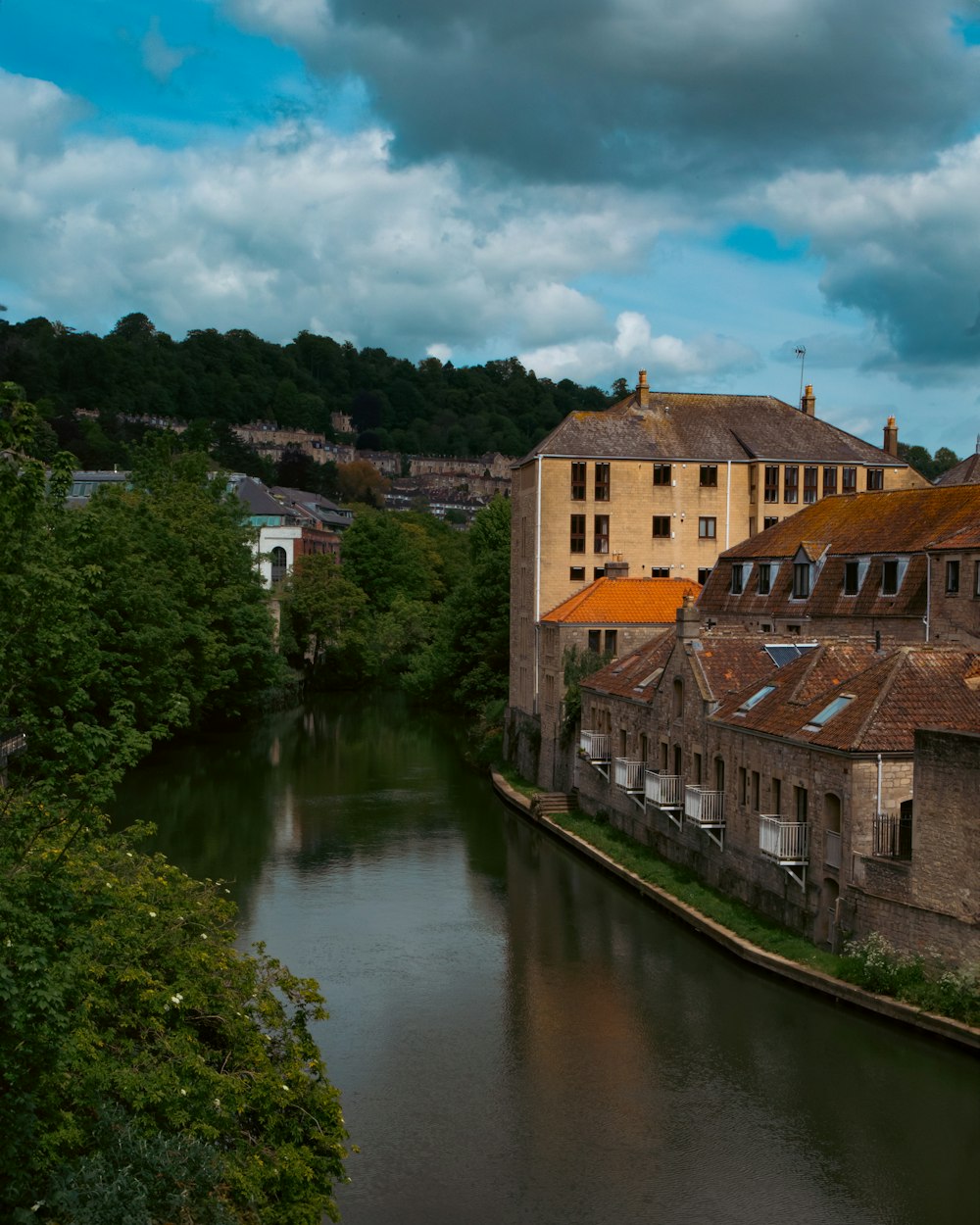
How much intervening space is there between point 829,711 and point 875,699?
146cm

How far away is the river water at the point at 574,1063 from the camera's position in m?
18.1

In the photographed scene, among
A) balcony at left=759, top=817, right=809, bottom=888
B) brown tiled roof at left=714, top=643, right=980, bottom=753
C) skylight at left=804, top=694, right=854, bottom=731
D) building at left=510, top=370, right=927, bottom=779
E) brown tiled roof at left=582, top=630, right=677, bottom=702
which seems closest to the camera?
brown tiled roof at left=714, top=643, right=980, bottom=753

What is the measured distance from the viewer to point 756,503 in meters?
56.5

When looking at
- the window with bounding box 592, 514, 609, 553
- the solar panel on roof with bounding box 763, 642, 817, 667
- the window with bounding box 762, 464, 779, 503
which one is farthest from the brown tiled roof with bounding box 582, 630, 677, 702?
the window with bounding box 762, 464, 779, 503

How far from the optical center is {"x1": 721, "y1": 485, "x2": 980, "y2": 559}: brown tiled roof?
37.2 m

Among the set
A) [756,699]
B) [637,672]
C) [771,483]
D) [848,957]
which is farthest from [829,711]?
[771,483]

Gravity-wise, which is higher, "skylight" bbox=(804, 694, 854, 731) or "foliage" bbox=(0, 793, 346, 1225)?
"skylight" bbox=(804, 694, 854, 731)

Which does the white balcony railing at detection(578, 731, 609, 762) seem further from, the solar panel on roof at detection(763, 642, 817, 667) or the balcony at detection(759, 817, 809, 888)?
the balcony at detection(759, 817, 809, 888)

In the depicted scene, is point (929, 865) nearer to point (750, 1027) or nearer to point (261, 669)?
point (750, 1027)

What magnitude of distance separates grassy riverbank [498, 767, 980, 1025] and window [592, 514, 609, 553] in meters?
19.8

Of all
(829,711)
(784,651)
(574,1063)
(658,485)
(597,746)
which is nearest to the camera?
(574,1063)

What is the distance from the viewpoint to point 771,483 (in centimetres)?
5672

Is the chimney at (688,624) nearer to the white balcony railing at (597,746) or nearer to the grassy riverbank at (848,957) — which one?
the grassy riverbank at (848,957)

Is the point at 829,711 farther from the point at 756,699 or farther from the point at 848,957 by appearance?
the point at 848,957
